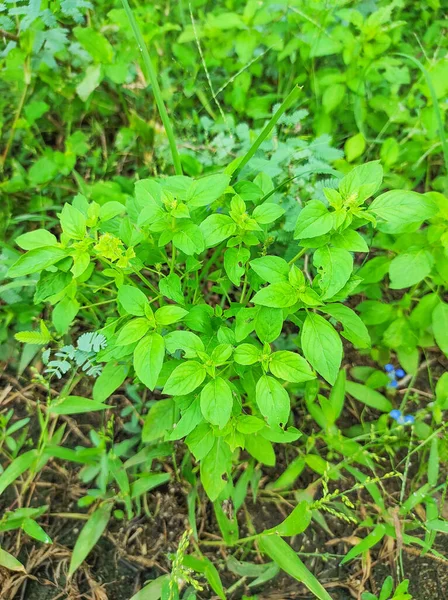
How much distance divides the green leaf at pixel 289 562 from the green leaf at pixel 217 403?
68 cm

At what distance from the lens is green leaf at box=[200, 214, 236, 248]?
139 centimetres

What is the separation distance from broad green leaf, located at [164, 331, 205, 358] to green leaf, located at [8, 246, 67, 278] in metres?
0.38

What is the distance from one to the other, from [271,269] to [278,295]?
0.09 meters

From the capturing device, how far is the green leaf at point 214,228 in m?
1.39

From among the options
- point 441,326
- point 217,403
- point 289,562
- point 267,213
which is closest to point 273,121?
point 267,213

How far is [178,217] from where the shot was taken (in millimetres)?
1360

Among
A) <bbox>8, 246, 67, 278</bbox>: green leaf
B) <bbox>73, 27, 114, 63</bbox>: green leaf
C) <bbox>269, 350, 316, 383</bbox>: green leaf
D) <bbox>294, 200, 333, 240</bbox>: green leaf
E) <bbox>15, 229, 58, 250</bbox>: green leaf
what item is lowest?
<bbox>269, 350, 316, 383</bbox>: green leaf

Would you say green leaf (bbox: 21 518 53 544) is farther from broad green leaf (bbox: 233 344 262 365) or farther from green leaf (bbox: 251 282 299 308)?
green leaf (bbox: 251 282 299 308)

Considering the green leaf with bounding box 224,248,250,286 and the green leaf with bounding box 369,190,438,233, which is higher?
the green leaf with bounding box 369,190,438,233

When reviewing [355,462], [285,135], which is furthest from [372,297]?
[285,135]

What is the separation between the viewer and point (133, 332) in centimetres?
135

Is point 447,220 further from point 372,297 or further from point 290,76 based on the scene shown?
point 290,76

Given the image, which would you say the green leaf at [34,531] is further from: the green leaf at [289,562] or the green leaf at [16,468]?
the green leaf at [289,562]

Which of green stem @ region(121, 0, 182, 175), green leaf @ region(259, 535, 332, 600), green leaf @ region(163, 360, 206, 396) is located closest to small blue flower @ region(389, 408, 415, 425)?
green leaf @ region(259, 535, 332, 600)
